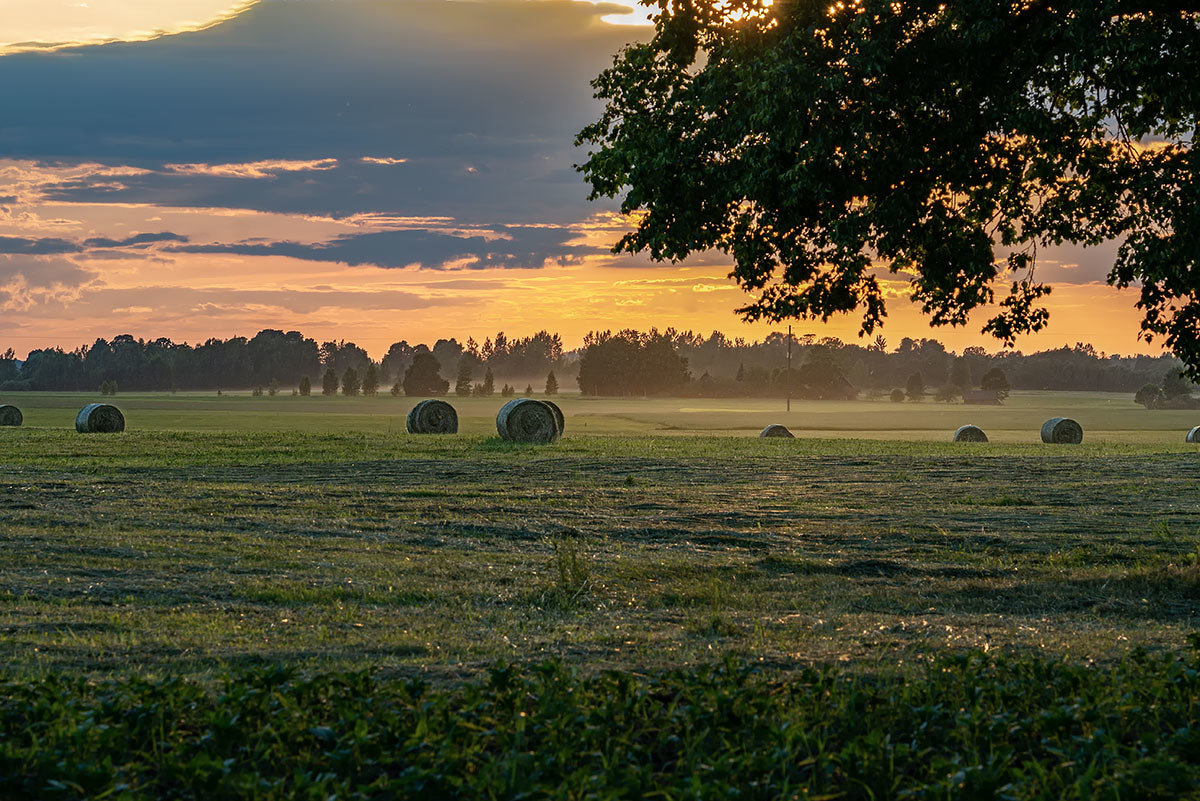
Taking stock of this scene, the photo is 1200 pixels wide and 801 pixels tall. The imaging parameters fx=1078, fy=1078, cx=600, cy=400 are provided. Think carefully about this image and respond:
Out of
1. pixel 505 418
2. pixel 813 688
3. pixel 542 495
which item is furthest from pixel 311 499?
pixel 505 418

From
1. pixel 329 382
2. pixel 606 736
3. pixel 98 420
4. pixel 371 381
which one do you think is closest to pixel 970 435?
pixel 98 420

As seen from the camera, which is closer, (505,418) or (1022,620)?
(1022,620)

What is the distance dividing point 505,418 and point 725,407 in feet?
307

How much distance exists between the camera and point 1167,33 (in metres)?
14.0

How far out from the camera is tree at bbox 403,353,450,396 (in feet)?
539

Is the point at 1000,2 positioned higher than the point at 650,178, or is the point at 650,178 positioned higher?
the point at 1000,2

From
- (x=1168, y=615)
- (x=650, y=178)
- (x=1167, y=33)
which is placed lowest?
(x=1168, y=615)

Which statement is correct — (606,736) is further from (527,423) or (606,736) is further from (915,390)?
(915,390)

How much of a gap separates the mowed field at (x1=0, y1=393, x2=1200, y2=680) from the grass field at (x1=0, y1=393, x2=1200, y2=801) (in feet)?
0.24

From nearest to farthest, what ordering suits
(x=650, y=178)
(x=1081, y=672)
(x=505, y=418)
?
(x=1081, y=672) < (x=650, y=178) < (x=505, y=418)

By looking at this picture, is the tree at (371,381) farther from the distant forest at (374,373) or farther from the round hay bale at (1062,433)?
the round hay bale at (1062,433)

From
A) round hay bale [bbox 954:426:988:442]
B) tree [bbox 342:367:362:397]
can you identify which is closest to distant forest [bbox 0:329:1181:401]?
tree [bbox 342:367:362:397]

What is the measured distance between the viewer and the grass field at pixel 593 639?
6.71 metres

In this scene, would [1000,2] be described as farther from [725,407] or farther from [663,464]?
[725,407]
